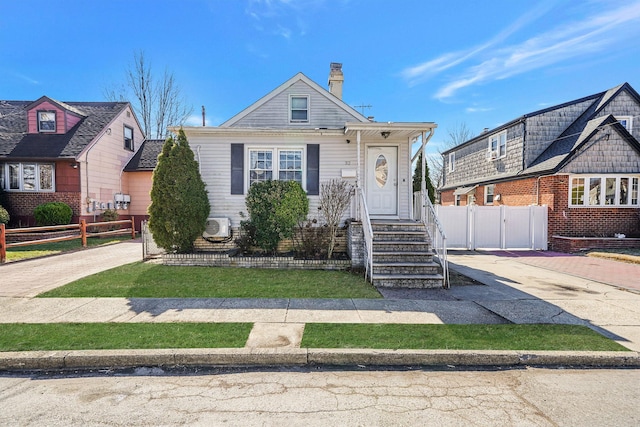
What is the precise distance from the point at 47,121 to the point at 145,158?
4760 millimetres

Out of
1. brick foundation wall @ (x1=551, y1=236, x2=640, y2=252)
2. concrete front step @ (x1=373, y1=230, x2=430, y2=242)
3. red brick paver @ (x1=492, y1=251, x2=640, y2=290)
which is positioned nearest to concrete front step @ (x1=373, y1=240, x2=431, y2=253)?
concrete front step @ (x1=373, y1=230, x2=430, y2=242)

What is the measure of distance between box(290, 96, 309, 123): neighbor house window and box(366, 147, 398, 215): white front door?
3500 millimetres

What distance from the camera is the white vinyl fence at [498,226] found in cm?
1244

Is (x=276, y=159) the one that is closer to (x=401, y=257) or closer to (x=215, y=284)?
(x=215, y=284)

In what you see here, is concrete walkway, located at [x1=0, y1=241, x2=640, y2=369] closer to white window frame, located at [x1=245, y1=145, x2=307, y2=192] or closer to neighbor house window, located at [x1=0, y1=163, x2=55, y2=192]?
white window frame, located at [x1=245, y1=145, x2=307, y2=192]

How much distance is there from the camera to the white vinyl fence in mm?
12438

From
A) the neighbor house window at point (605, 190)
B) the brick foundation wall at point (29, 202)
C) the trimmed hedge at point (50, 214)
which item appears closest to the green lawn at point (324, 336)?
the neighbor house window at point (605, 190)

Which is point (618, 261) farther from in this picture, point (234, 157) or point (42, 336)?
point (42, 336)

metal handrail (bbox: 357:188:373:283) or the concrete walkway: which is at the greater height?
metal handrail (bbox: 357:188:373:283)

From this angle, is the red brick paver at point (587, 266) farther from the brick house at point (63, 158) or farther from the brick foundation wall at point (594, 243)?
the brick house at point (63, 158)

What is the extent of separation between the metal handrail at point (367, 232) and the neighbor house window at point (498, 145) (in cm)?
1254

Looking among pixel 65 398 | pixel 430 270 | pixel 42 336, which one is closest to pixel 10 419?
pixel 65 398

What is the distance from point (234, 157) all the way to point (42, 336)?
653cm

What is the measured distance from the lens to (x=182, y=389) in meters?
3.02
